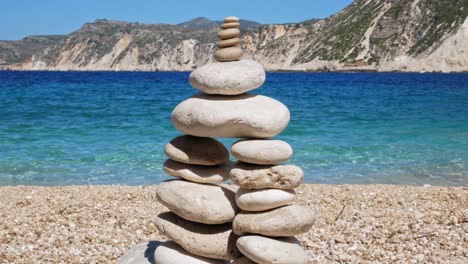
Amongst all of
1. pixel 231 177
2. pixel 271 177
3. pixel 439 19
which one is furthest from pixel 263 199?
pixel 439 19

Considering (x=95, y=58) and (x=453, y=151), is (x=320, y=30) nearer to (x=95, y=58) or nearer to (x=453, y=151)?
(x=95, y=58)

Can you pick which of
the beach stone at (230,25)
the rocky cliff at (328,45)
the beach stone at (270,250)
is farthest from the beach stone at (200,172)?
the rocky cliff at (328,45)

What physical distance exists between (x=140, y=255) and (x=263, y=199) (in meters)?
1.94

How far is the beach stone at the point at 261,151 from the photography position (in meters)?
5.57

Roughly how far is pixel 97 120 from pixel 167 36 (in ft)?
520

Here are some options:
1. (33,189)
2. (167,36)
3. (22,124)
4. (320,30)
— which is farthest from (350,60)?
(33,189)

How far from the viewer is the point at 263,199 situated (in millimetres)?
5547

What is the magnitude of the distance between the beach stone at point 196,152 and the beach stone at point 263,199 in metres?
0.60

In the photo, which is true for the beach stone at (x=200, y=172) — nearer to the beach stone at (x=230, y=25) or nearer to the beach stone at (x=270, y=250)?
the beach stone at (x=270, y=250)

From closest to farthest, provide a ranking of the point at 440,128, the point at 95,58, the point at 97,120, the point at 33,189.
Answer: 1. the point at 33,189
2. the point at 440,128
3. the point at 97,120
4. the point at 95,58

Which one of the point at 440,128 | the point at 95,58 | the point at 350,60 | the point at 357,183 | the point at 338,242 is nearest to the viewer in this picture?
the point at 338,242

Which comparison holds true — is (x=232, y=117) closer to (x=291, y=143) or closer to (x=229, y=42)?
(x=229, y=42)

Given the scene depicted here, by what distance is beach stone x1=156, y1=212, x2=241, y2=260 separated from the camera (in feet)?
19.1

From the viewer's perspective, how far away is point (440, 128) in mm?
22062
